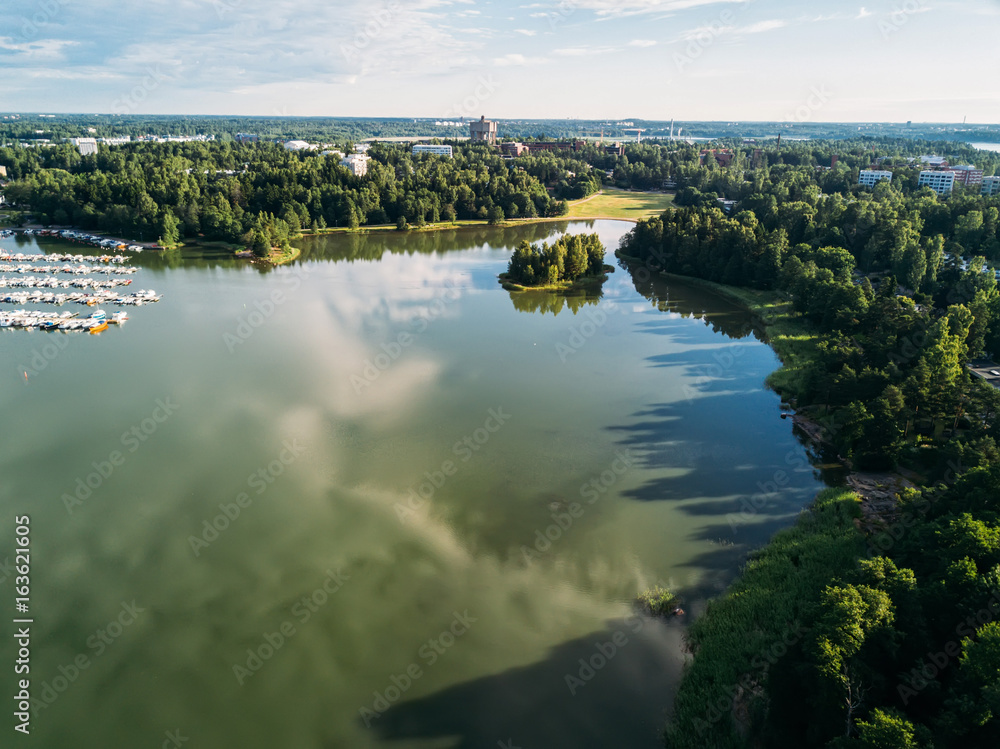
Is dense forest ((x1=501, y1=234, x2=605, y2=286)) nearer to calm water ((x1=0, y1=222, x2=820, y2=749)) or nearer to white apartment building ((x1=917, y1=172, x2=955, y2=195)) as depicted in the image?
calm water ((x1=0, y1=222, x2=820, y2=749))

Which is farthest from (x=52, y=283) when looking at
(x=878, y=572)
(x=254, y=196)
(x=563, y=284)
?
(x=878, y=572)

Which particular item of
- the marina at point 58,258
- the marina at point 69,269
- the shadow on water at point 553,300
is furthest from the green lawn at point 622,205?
the marina at point 58,258

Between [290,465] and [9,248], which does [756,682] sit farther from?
[9,248]

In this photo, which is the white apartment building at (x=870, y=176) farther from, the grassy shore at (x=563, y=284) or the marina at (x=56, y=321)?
the marina at (x=56, y=321)

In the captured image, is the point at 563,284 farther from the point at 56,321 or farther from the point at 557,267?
the point at 56,321

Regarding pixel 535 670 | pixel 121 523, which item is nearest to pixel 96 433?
pixel 121 523
